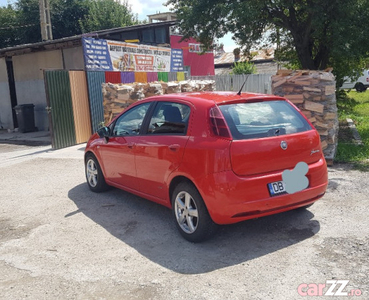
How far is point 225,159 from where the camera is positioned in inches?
157

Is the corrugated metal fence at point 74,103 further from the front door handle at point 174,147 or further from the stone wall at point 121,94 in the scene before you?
the front door handle at point 174,147

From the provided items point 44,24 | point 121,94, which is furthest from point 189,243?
point 44,24

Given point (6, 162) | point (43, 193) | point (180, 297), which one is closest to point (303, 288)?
point (180, 297)

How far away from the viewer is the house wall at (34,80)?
52.2 feet

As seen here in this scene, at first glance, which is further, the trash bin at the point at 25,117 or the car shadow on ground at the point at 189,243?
the trash bin at the point at 25,117

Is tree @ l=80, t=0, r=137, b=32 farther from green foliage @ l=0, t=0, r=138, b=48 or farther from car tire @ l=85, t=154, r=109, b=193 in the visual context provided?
car tire @ l=85, t=154, r=109, b=193

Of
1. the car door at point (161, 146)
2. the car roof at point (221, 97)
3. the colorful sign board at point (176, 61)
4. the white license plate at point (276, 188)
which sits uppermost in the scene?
the colorful sign board at point (176, 61)

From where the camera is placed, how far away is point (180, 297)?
335 centimetres

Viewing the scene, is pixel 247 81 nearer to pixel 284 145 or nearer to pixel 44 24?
pixel 44 24

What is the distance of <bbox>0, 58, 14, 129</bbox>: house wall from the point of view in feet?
56.7

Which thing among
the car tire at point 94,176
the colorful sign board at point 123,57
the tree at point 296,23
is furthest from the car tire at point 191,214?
the colorful sign board at point 123,57

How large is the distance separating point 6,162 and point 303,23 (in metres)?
10.7

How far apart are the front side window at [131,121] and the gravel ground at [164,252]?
3.64 ft

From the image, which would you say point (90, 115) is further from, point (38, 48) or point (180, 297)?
point (180, 297)
